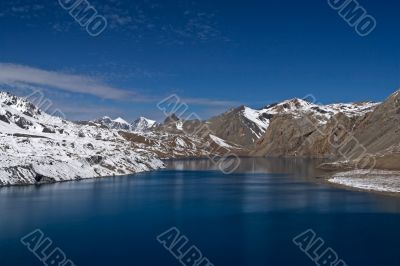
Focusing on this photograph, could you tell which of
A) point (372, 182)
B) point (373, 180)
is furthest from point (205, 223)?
point (373, 180)

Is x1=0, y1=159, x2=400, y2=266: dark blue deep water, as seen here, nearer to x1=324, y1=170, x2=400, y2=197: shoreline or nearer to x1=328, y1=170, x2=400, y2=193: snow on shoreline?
x1=324, y1=170, x2=400, y2=197: shoreline

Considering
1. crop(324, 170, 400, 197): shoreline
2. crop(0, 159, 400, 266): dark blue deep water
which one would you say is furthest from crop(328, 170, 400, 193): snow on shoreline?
crop(0, 159, 400, 266): dark blue deep water

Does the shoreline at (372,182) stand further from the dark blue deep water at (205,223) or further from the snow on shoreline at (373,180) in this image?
the dark blue deep water at (205,223)

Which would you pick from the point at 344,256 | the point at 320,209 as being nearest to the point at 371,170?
the point at 320,209

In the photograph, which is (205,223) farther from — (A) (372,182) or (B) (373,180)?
(B) (373,180)

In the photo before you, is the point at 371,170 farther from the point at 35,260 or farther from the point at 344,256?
the point at 35,260

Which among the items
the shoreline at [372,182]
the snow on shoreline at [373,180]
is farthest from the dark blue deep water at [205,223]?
the snow on shoreline at [373,180]
